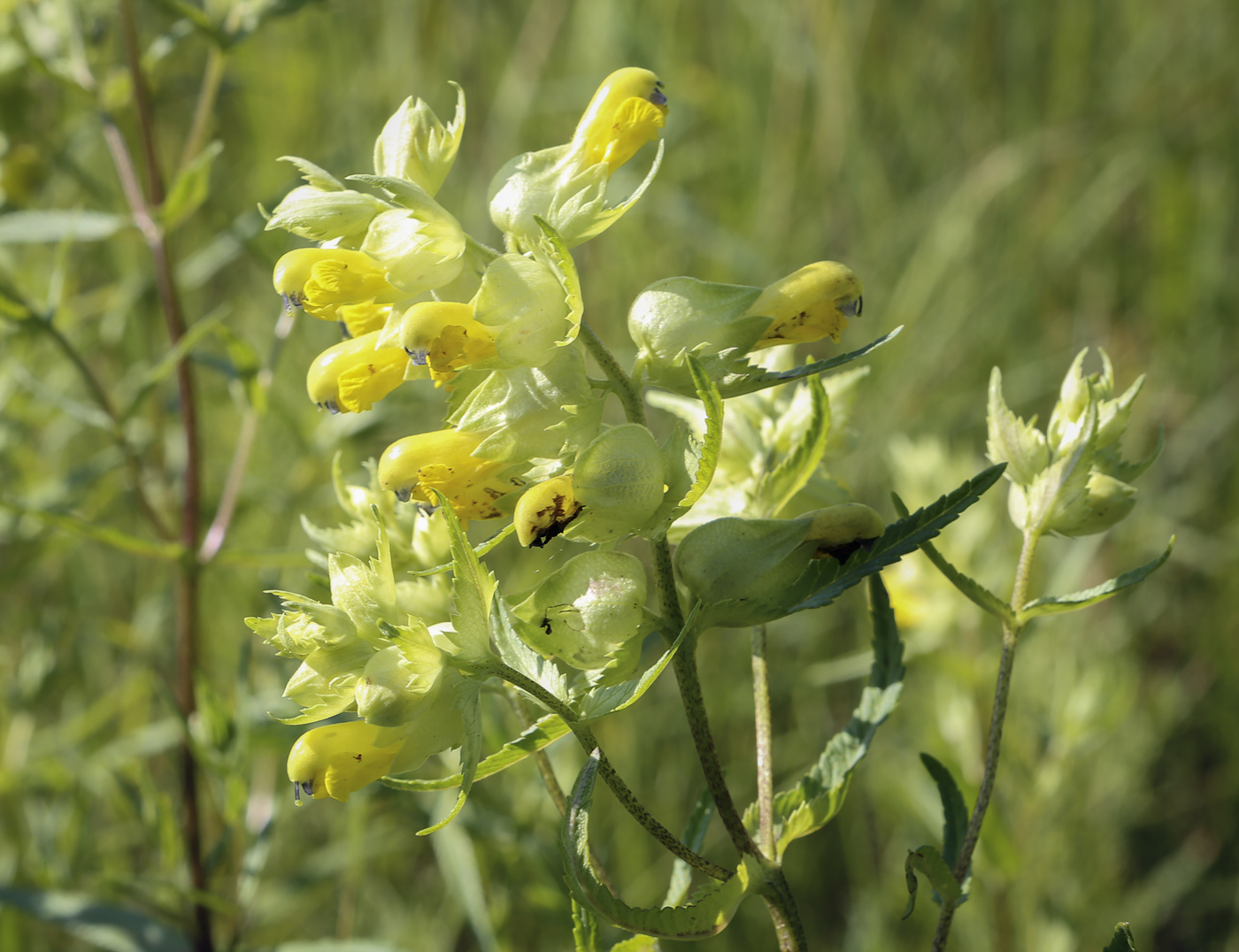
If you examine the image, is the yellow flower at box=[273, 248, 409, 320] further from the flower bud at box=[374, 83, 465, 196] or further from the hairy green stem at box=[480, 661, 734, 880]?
the hairy green stem at box=[480, 661, 734, 880]

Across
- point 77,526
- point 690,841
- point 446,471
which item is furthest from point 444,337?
point 77,526

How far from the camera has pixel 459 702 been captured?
0.68 m

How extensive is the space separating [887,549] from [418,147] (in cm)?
48

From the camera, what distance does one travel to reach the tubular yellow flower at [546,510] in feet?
2.22

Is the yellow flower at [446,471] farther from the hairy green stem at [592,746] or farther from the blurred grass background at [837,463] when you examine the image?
the blurred grass background at [837,463]

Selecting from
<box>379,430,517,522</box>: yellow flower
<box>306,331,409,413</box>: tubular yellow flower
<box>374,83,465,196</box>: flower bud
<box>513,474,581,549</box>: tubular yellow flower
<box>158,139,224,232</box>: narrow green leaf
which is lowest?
<box>513,474,581,549</box>: tubular yellow flower

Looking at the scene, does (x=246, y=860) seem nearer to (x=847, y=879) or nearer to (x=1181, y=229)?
(x=847, y=879)

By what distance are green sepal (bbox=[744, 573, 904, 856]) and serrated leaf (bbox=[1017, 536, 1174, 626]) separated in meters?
0.12

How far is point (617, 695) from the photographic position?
2.21 feet

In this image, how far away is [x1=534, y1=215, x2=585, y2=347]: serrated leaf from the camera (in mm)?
648

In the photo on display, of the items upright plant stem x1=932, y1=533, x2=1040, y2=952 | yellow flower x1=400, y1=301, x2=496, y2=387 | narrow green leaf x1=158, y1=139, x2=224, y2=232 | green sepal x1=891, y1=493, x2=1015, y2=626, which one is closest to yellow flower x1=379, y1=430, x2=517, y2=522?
yellow flower x1=400, y1=301, x2=496, y2=387

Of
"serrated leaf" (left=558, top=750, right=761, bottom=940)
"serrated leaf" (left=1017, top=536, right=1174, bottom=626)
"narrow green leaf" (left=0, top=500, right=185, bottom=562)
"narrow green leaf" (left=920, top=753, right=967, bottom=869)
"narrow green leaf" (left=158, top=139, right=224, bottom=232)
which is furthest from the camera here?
"narrow green leaf" (left=158, top=139, right=224, bottom=232)

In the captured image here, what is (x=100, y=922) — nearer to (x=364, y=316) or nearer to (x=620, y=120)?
(x=364, y=316)

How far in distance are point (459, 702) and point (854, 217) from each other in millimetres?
2360
